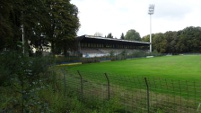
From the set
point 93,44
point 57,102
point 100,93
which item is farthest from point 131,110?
point 93,44

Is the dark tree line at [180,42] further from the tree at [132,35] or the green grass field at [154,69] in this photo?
the green grass field at [154,69]

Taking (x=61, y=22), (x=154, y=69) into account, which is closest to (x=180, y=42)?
(x=61, y=22)

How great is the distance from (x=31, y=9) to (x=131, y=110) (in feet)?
42.2

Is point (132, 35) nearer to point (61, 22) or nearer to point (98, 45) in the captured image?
point (98, 45)

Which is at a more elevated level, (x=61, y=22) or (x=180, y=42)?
(x=61, y=22)

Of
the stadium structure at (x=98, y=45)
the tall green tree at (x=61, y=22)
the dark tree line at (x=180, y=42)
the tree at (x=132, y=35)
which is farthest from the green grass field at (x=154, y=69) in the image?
the tree at (x=132, y=35)

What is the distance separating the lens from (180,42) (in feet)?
275

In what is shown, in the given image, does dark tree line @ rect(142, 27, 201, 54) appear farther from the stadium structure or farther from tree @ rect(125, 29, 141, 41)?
the stadium structure

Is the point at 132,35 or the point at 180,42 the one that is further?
the point at 132,35

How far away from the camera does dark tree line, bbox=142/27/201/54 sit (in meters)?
83.1

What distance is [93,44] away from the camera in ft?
176

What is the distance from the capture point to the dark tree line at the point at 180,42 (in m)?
83.1

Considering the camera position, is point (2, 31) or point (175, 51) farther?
point (175, 51)

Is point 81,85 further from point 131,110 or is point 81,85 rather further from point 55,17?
point 55,17
